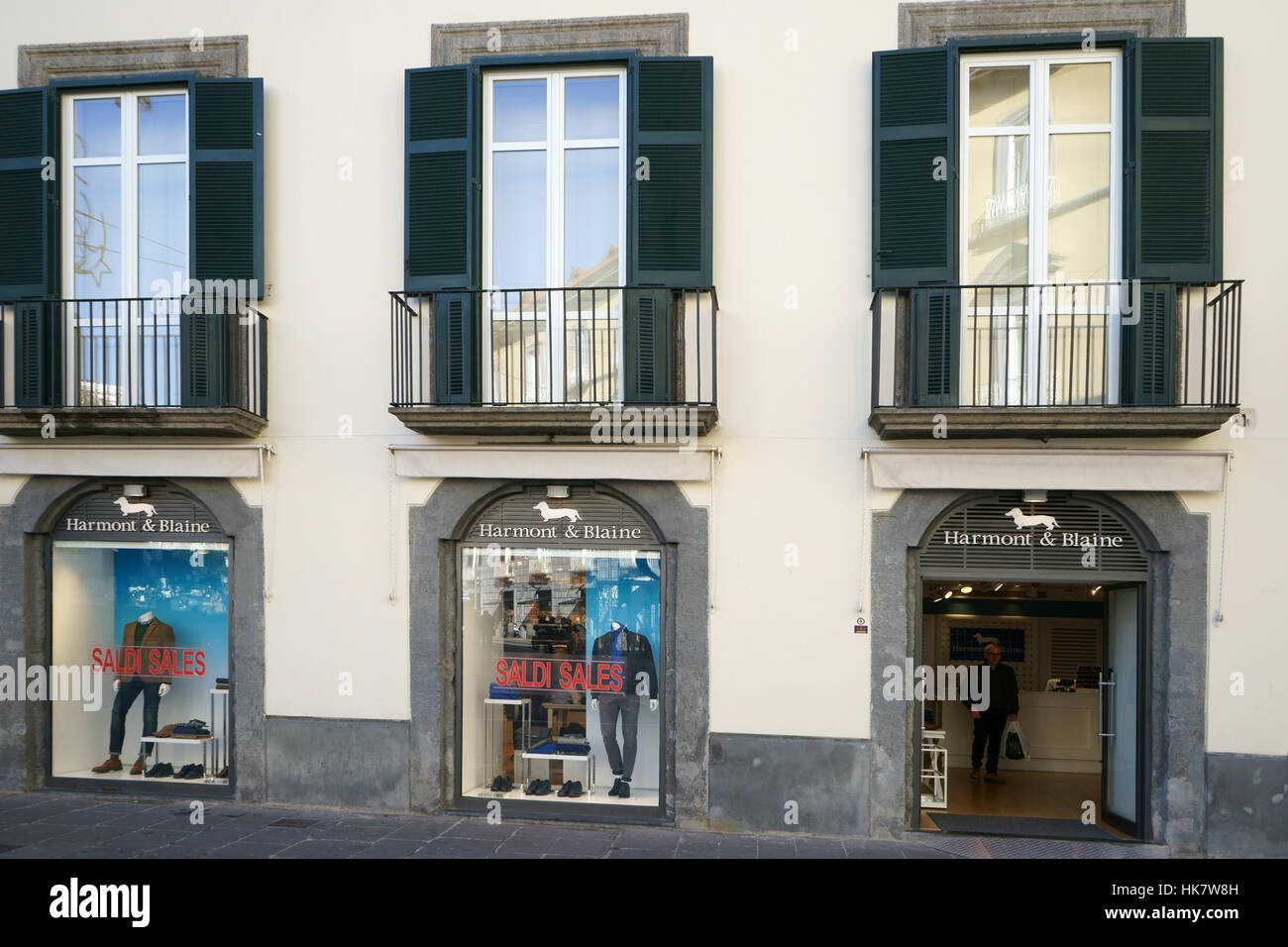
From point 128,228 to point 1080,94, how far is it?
910cm

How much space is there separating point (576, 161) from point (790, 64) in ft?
6.94

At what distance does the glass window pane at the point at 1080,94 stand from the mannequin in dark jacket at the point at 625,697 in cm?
602

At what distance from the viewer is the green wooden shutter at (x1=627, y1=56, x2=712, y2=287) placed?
26.0 feet

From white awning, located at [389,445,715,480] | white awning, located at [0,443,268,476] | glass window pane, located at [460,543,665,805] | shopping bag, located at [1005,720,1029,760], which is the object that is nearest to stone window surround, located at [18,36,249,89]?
white awning, located at [0,443,268,476]

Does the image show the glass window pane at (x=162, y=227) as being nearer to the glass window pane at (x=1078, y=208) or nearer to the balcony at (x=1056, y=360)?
the balcony at (x=1056, y=360)

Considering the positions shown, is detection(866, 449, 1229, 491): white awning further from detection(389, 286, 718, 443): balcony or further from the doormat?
the doormat

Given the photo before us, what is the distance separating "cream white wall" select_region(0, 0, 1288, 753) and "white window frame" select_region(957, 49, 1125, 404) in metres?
0.70

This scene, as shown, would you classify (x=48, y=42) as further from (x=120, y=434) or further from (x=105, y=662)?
(x=105, y=662)

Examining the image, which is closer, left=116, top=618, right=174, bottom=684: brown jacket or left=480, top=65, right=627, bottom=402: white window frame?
left=480, top=65, right=627, bottom=402: white window frame

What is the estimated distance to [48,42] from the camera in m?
8.91

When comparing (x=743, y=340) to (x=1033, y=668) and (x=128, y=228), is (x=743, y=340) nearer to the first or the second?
(x=1033, y=668)

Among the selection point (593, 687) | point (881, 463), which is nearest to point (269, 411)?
point (593, 687)

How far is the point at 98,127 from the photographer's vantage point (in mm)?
8938

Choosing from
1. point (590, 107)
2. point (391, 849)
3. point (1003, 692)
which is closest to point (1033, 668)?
point (1003, 692)
